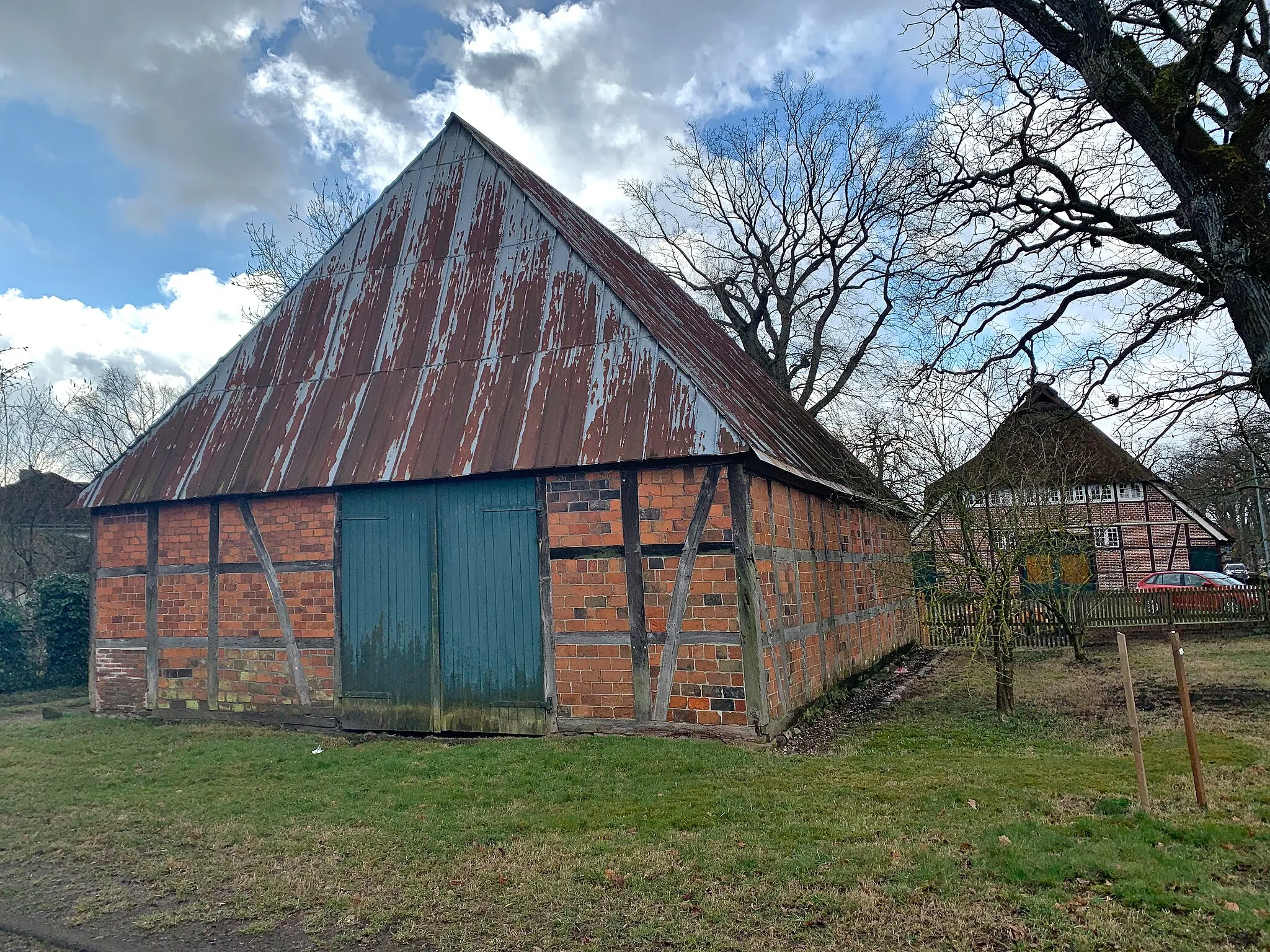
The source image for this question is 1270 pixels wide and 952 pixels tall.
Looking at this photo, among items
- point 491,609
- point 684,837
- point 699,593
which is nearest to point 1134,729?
point 684,837

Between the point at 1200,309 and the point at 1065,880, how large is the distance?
6411 mm

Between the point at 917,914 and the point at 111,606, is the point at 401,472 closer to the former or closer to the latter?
the point at 111,606

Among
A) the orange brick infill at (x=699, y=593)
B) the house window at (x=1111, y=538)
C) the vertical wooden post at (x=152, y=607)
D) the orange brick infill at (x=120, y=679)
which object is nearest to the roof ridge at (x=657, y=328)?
the orange brick infill at (x=699, y=593)

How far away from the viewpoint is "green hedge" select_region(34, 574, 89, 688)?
51.4ft

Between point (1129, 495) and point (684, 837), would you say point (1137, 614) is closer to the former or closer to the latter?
point (1129, 495)

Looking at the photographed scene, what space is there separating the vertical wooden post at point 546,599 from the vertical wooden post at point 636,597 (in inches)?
35.7

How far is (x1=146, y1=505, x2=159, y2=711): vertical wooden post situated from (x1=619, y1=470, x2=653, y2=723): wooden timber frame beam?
22.8 ft

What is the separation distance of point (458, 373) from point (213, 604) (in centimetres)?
452

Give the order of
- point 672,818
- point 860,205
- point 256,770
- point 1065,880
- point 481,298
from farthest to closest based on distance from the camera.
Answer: point 860,205
point 481,298
point 256,770
point 672,818
point 1065,880

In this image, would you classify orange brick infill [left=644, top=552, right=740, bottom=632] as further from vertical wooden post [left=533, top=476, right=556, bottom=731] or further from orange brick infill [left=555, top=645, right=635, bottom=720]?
vertical wooden post [left=533, top=476, right=556, bottom=731]

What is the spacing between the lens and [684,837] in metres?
5.59

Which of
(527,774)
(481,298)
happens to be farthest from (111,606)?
(527,774)

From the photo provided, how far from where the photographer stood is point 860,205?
25.5 m

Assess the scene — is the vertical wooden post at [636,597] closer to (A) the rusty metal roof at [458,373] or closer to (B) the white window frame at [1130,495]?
(A) the rusty metal roof at [458,373]
